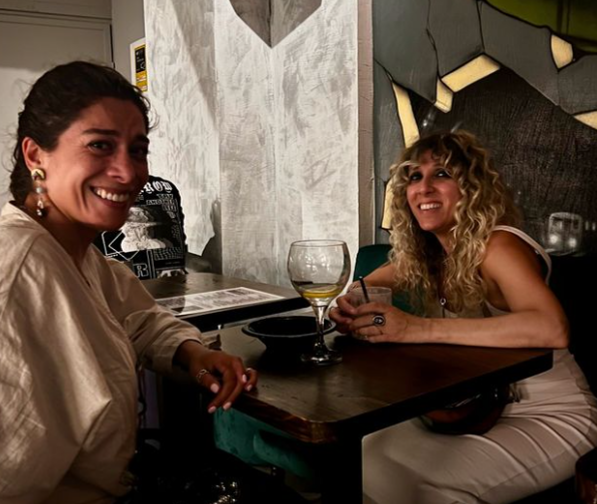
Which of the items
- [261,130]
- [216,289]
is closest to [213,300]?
[216,289]

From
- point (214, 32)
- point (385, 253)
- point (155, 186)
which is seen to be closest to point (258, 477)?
point (385, 253)

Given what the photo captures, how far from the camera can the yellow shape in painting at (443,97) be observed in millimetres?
2324

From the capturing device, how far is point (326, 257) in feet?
4.14

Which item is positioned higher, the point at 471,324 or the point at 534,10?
the point at 534,10

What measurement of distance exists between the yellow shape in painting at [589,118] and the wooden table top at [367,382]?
0.90 metres

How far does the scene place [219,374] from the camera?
1.16 meters

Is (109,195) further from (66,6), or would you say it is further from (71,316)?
(66,6)

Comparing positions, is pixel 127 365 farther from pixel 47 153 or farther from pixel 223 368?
pixel 47 153

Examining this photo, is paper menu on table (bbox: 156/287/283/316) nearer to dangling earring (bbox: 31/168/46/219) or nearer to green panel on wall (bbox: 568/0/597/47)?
dangling earring (bbox: 31/168/46/219)

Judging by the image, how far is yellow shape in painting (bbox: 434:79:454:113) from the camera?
2324 millimetres

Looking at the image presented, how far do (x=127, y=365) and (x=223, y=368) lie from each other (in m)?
0.18

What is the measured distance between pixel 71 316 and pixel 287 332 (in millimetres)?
554

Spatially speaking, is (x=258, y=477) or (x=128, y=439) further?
(x=258, y=477)

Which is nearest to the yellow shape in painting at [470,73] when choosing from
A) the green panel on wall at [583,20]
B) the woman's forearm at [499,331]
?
the green panel on wall at [583,20]
